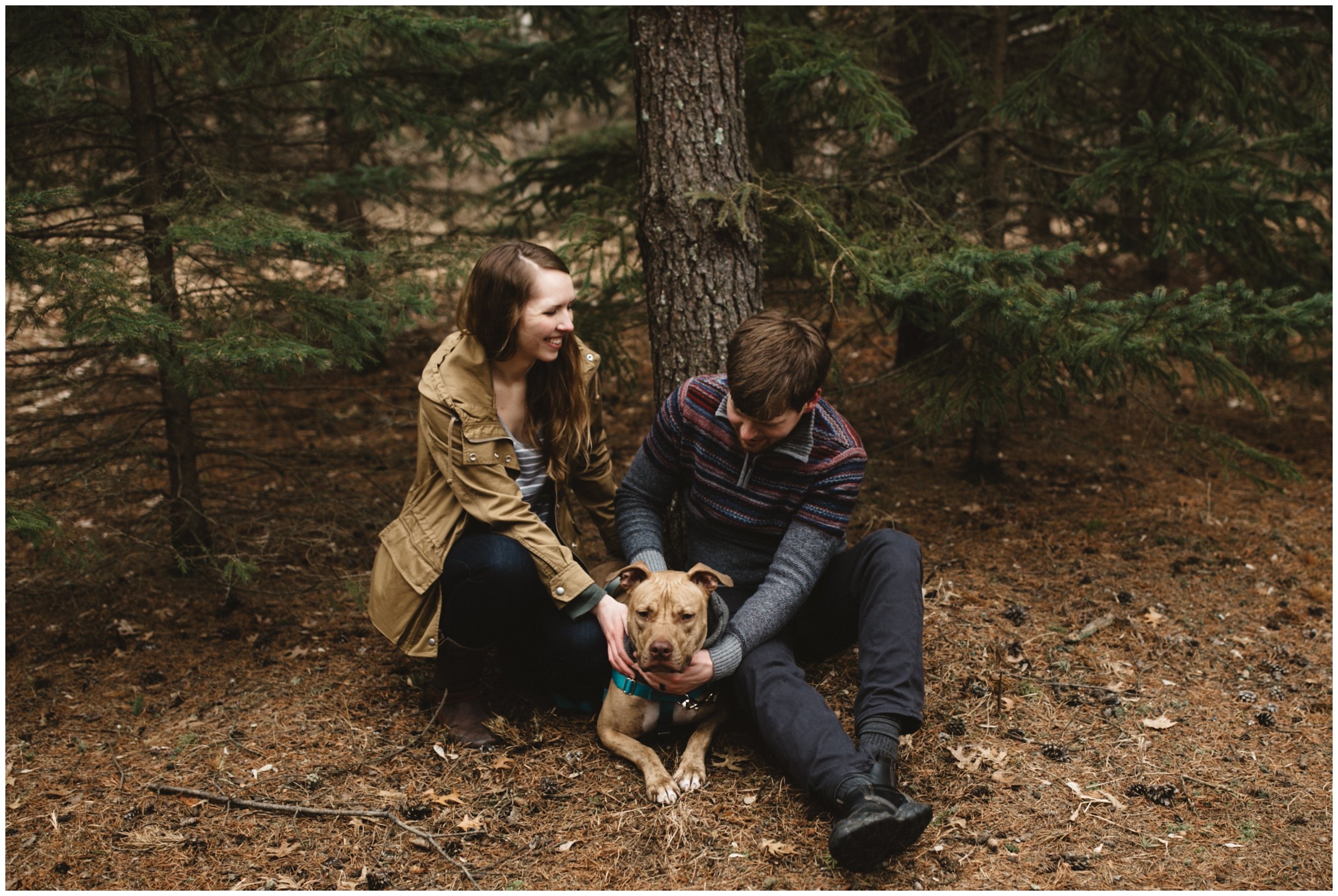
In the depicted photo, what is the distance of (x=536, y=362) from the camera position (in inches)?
150

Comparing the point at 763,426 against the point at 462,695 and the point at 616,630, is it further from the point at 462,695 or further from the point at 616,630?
the point at 462,695

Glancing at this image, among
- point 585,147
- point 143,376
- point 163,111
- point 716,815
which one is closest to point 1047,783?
point 716,815

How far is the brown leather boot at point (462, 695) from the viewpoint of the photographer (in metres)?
3.82

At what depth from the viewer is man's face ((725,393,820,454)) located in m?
3.31

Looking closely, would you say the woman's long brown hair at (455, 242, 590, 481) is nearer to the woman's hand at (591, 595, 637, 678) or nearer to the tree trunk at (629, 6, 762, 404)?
the woman's hand at (591, 595, 637, 678)

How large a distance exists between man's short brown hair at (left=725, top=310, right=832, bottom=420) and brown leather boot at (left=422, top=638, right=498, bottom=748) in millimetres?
1646

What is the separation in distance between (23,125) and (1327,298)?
6584 millimetres

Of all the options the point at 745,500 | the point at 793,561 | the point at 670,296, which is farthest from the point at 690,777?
the point at 670,296

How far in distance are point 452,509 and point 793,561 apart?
1441 millimetres

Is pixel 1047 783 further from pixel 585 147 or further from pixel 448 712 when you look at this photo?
pixel 585 147

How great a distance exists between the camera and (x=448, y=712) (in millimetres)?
3920

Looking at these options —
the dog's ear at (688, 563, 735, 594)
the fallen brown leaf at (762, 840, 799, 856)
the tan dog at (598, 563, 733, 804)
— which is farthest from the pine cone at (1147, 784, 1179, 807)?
the dog's ear at (688, 563, 735, 594)

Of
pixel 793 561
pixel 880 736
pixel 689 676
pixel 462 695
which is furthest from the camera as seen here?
pixel 462 695

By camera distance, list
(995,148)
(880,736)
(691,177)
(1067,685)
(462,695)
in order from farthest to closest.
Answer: (995,148) < (691,177) < (1067,685) < (462,695) < (880,736)
